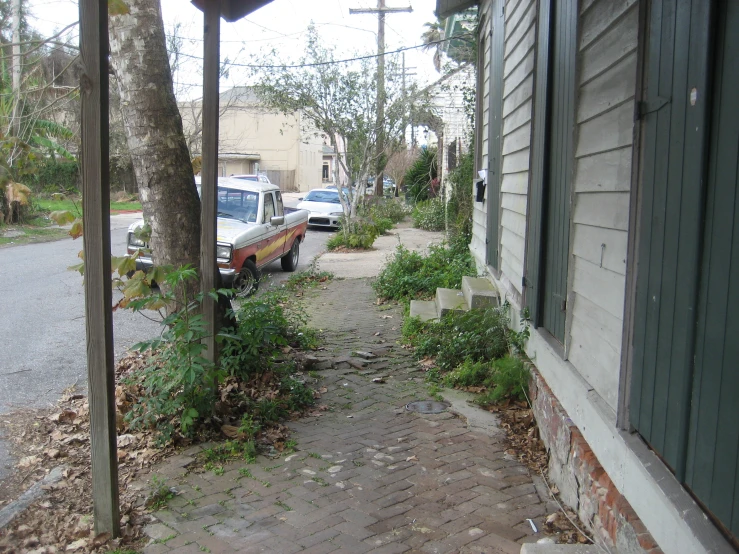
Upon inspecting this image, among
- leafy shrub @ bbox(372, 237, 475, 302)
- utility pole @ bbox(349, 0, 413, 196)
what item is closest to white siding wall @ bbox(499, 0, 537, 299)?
leafy shrub @ bbox(372, 237, 475, 302)

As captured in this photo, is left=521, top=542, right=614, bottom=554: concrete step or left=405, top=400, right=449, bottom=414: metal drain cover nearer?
left=521, top=542, right=614, bottom=554: concrete step

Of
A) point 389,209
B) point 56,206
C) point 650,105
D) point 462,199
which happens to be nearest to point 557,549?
point 650,105

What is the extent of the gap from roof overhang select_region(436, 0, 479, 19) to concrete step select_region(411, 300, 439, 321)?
4.06 meters

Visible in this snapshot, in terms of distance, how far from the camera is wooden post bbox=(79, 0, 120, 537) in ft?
10.3

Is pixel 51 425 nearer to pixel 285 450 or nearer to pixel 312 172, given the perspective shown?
pixel 285 450

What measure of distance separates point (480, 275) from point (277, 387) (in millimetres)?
3927

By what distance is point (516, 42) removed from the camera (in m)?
6.30

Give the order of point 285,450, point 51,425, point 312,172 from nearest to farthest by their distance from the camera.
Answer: point 285,450, point 51,425, point 312,172

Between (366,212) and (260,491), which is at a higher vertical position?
(366,212)

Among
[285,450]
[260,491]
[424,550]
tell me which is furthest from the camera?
[285,450]

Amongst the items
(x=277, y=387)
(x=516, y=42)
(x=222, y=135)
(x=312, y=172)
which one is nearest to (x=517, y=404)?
(x=277, y=387)

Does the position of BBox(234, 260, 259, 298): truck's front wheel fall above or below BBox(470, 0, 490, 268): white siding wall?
below

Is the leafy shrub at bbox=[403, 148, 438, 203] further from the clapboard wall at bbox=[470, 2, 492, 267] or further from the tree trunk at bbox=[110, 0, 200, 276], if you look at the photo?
the tree trunk at bbox=[110, 0, 200, 276]

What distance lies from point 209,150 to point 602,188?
2.81m
